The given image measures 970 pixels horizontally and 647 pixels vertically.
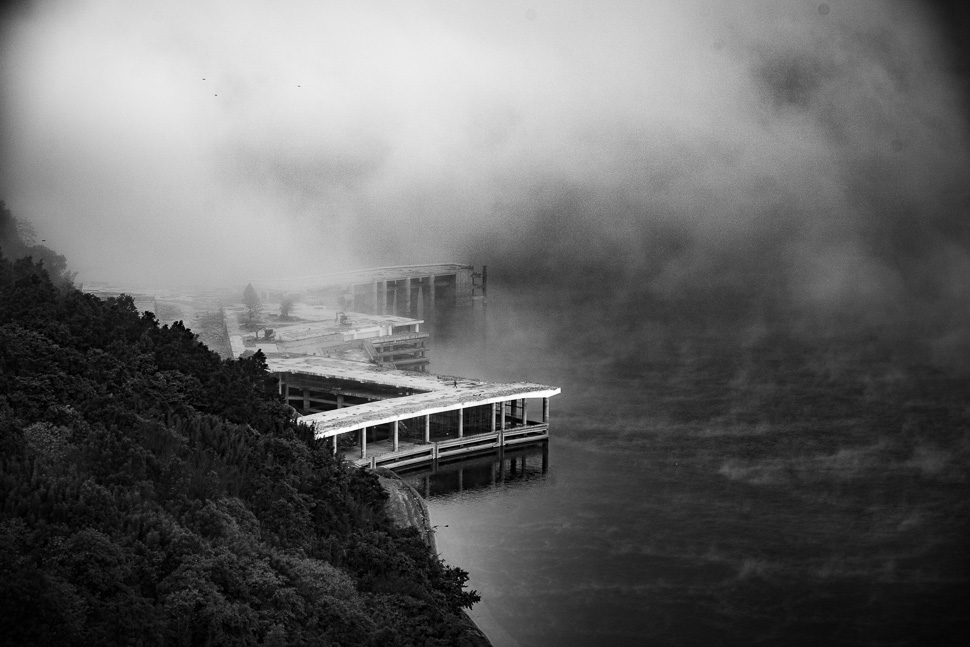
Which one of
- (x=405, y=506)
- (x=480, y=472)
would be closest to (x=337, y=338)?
(x=480, y=472)

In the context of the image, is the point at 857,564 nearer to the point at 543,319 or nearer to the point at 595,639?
the point at 595,639

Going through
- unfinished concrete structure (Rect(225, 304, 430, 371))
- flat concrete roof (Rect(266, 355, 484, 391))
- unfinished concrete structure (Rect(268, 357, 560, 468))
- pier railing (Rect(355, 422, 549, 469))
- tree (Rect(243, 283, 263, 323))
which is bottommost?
pier railing (Rect(355, 422, 549, 469))

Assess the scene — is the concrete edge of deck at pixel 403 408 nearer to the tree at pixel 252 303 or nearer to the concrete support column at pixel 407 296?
the tree at pixel 252 303

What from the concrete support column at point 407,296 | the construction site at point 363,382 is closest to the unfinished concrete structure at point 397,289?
the concrete support column at point 407,296

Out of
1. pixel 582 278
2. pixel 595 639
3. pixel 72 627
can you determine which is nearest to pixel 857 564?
pixel 595 639

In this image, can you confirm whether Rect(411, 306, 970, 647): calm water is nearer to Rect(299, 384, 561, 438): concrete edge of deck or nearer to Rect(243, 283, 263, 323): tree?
Rect(299, 384, 561, 438): concrete edge of deck

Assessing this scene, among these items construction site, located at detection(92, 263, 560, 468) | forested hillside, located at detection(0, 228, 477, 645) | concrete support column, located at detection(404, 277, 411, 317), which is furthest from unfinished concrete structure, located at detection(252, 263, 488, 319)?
forested hillside, located at detection(0, 228, 477, 645)

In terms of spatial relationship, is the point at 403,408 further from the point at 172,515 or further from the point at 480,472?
the point at 172,515
